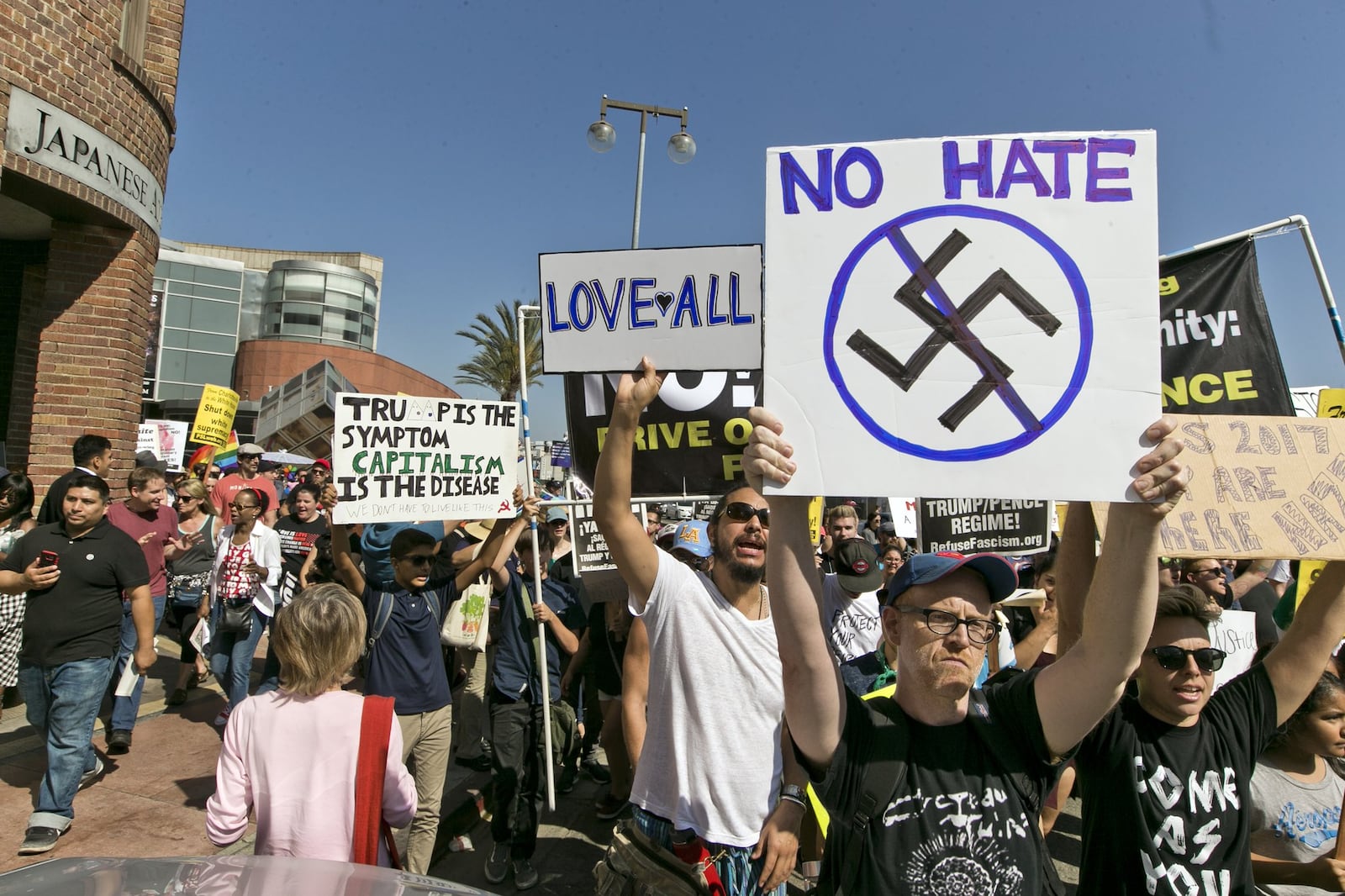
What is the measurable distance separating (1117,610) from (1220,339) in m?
2.90

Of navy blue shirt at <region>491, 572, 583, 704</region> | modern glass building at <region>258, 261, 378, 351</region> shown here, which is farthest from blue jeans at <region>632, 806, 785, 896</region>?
modern glass building at <region>258, 261, 378, 351</region>

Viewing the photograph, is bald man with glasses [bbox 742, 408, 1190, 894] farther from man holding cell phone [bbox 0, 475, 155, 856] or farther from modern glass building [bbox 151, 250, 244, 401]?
modern glass building [bbox 151, 250, 244, 401]

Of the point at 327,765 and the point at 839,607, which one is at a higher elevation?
the point at 839,607

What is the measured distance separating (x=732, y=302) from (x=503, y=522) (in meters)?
2.40

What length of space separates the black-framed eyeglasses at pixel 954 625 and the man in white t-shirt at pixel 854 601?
8.36 ft

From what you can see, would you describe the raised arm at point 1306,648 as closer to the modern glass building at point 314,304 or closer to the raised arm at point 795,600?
the raised arm at point 795,600

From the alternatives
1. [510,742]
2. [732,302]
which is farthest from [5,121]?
[732,302]

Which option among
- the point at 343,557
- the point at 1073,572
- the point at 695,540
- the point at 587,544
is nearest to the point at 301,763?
the point at 343,557

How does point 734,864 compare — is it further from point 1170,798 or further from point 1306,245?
point 1306,245

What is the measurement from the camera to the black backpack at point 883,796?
1825mm

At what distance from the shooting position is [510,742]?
466 centimetres

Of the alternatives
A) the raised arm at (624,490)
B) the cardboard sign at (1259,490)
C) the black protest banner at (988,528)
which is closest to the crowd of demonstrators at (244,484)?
the black protest banner at (988,528)

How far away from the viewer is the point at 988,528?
5.68 meters

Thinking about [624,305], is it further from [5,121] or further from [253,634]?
[5,121]
